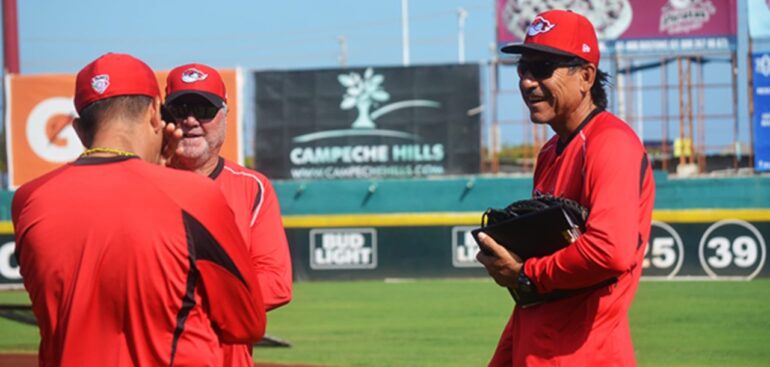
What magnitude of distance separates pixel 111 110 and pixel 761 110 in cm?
2387

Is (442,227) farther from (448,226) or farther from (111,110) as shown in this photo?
(111,110)

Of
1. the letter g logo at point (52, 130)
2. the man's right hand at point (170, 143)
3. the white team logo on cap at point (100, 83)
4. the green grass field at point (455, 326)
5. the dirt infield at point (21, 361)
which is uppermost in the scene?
the letter g logo at point (52, 130)

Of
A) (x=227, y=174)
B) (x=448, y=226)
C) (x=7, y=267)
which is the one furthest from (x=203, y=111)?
(x=7, y=267)

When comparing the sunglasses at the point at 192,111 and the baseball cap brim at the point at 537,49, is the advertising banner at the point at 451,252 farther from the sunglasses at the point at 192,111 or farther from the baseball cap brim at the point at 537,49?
the baseball cap brim at the point at 537,49

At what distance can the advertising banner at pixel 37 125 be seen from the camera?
27797 mm

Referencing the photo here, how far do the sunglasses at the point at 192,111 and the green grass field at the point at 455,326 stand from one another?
6.36 metres

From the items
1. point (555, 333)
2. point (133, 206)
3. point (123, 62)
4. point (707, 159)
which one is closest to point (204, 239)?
point (133, 206)

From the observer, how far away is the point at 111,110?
3.28m

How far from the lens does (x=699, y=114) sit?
28.7 m

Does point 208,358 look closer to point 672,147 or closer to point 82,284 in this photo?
point 82,284

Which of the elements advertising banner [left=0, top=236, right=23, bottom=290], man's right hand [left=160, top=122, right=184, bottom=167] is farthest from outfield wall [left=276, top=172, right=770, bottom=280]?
man's right hand [left=160, top=122, right=184, bottom=167]

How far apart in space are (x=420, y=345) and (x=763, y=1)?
63.0 feet

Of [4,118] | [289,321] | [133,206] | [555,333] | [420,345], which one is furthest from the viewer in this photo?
[4,118]

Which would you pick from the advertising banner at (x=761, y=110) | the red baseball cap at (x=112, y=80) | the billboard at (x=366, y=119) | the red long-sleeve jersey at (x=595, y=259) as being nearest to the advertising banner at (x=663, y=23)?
the billboard at (x=366, y=119)
